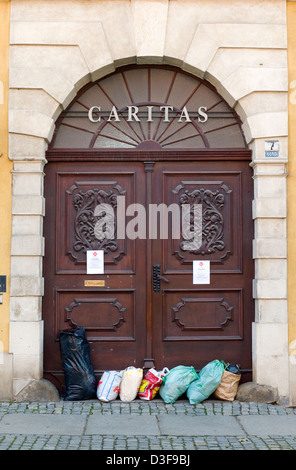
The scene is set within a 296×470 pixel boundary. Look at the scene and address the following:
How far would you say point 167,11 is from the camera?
27.0ft

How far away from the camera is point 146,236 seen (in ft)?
27.5

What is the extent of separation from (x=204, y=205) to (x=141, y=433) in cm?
301

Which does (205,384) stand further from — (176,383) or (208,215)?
(208,215)

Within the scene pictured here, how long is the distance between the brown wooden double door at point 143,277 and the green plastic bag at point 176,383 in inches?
13.5

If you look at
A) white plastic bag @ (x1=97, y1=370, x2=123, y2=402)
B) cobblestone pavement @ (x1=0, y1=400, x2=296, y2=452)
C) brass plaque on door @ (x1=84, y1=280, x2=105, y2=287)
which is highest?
brass plaque on door @ (x1=84, y1=280, x2=105, y2=287)

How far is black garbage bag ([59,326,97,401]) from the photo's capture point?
798 cm

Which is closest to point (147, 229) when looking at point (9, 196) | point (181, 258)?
point (181, 258)

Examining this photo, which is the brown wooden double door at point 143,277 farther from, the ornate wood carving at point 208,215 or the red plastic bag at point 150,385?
the red plastic bag at point 150,385

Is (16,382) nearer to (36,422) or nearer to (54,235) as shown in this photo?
(36,422)

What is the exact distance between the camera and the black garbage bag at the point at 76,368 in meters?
7.98

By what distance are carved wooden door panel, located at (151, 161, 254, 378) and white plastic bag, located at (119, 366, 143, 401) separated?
1.31ft

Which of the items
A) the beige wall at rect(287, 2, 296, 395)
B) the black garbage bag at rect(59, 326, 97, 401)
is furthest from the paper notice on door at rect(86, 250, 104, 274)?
the beige wall at rect(287, 2, 296, 395)

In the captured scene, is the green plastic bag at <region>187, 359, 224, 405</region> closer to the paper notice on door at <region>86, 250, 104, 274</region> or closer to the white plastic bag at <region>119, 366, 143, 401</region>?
the white plastic bag at <region>119, 366, 143, 401</region>

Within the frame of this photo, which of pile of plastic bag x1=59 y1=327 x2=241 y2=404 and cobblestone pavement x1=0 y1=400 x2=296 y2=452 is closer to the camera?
cobblestone pavement x1=0 y1=400 x2=296 y2=452
